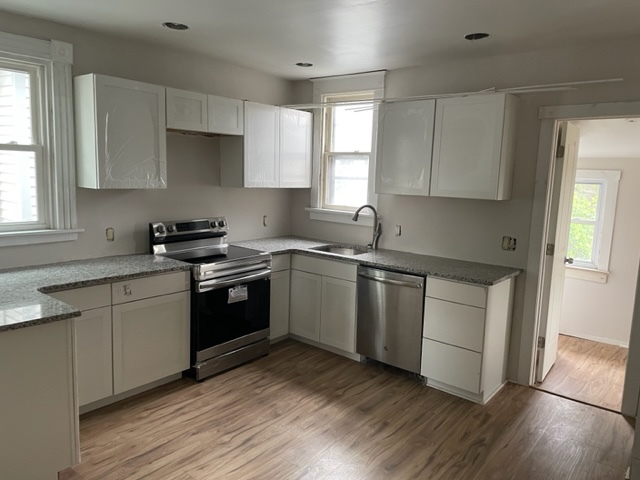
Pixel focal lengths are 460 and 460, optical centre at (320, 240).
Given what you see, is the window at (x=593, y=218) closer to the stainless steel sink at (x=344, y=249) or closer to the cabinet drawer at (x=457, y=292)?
the stainless steel sink at (x=344, y=249)

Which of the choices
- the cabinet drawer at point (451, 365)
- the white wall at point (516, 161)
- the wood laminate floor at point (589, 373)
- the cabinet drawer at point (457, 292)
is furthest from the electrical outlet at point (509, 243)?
the wood laminate floor at point (589, 373)

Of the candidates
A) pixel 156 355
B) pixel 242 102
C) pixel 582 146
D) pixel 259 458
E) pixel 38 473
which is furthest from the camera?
pixel 582 146

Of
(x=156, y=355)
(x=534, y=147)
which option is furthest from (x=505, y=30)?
(x=156, y=355)

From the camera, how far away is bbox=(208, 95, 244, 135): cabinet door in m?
3.62

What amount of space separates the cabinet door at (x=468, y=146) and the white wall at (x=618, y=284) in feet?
9.45

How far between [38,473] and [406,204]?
Result: 3.15 m

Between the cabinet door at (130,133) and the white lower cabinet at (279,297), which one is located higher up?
the cabinet door at (130,133)

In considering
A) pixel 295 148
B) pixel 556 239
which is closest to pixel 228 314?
pixel 295 148

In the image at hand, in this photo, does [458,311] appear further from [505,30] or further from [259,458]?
[505,30]

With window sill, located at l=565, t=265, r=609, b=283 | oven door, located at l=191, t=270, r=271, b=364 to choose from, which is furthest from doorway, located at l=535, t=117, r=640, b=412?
oven door, located at l=191, t=270, r=271, b=364

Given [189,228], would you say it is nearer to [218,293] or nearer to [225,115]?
[218,293]

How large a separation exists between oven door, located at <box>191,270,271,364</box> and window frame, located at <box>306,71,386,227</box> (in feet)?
3.49

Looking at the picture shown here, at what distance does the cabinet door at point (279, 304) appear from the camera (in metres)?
4.04

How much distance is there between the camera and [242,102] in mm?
3842
